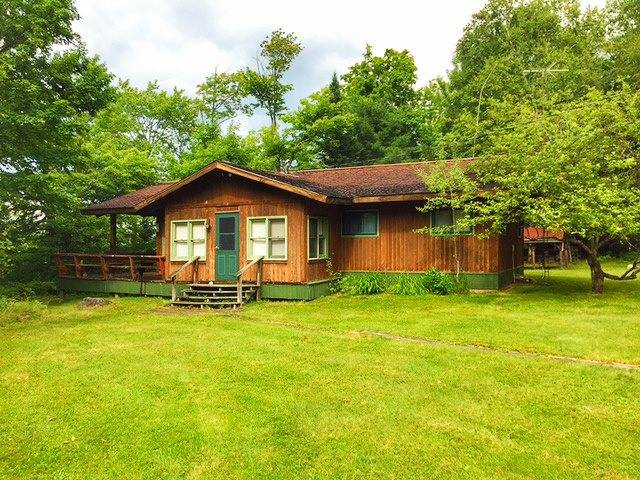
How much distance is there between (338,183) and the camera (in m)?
18.6

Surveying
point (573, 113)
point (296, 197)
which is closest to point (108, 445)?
point (296, 197)

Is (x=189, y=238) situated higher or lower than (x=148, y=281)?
higher

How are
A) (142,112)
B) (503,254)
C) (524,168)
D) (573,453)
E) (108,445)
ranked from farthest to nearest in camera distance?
1. (142,112)
2. (503,254)
3. (524,168)
4. (108,445)
5. (573,453)

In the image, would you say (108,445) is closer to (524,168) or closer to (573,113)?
(524,168)

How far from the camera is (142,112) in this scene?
43781mm

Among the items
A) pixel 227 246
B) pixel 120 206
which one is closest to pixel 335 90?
pixel 120 206

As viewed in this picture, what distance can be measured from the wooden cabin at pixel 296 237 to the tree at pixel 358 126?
20.0 m

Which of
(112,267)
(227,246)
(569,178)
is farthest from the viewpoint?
(112,267)

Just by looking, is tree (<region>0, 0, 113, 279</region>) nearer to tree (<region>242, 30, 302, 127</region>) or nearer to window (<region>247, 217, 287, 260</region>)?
window (<region>247, 217, 287, 260</region>)

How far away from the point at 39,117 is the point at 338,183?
1088cm

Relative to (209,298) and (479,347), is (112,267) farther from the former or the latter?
(479,347)

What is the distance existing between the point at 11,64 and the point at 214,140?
21.6 metres

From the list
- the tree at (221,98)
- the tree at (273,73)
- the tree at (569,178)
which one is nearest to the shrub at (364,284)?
the tree at (569,178)

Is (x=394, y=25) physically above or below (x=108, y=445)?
above
